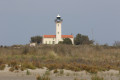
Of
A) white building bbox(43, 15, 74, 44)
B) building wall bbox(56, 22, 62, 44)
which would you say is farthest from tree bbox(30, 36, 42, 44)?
building wall bbox(56, 22, 62, 44)

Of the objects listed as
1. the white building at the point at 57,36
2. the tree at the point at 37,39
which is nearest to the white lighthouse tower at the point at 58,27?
the white building at the point at 57,36

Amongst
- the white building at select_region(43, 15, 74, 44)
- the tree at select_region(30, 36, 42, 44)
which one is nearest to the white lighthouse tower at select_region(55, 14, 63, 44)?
the white building at select_region(43, 15, 74, 44)

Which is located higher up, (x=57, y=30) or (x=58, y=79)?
(x=57, y=30)

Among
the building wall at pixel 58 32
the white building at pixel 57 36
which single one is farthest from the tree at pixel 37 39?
the building wall at pixel 58 32

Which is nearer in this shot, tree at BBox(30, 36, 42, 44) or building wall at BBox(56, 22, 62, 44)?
building wall at BBox(56, 22, 62, 44)

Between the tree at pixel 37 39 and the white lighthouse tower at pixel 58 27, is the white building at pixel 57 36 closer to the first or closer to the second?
the white lighthouse tower at pixel 58 27

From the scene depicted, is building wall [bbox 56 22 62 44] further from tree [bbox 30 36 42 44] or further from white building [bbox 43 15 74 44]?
tree [bbox 30 36 42 44]

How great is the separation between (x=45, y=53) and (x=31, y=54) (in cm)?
150

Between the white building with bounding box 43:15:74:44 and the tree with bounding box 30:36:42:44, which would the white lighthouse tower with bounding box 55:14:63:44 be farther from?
the tree with bounding box 30:36:42:44

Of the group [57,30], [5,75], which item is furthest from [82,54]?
[57,30]

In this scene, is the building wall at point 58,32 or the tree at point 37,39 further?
the tree at point 37,39

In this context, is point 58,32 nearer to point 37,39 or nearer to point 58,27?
point 58,27

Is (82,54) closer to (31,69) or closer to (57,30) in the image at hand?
(31,69)

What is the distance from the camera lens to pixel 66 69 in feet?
60.1
